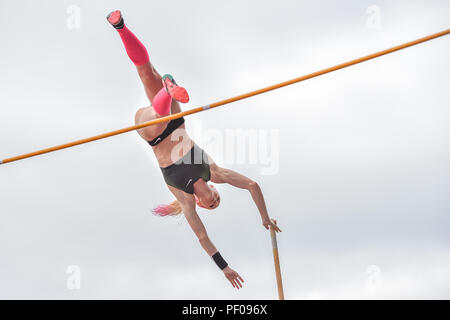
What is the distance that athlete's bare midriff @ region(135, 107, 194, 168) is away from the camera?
329 inches

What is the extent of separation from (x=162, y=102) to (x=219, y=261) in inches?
95.2

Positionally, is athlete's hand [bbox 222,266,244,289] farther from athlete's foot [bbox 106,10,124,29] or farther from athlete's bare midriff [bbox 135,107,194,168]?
athlete's foot [bbox 106,10,124,29]

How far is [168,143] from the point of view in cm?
849

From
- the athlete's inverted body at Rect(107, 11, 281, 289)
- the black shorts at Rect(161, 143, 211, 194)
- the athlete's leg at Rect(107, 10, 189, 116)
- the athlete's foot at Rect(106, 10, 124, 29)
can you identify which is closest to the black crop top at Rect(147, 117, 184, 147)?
the athlete's inverted body at Rect(107, 11, 281, 289)

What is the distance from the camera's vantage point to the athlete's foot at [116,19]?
7574 mm

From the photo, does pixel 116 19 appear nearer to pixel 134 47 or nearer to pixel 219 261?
pixel 134 47

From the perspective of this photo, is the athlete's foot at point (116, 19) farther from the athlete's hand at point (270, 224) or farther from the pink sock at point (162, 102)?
the athlete's hand at point (270, 224)

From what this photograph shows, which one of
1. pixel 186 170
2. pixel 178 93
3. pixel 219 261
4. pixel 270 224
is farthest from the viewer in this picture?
pixel 270 224

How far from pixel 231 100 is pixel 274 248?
268 cm

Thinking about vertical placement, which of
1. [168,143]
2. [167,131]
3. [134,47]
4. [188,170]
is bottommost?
[188,170]

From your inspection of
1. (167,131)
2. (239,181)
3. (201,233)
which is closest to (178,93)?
(167,131)

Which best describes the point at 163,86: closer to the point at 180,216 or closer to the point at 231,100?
the point at 231,100
